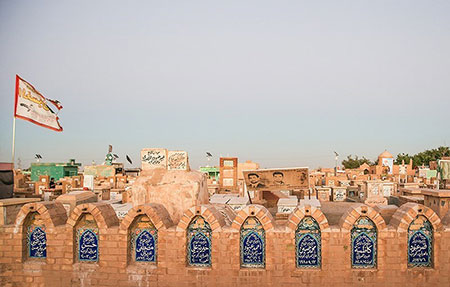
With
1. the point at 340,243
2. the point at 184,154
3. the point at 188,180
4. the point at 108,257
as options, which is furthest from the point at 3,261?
the point at 340,243

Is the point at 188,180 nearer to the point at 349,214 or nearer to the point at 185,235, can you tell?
the point at 185,235

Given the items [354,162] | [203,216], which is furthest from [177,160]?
[354,162]

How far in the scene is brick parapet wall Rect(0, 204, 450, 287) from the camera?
6262mm

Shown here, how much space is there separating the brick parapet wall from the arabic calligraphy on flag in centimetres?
483

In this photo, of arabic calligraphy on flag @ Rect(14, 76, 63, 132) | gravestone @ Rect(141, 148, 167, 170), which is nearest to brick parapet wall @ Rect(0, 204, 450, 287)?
gravestone @ Rect(141, 148, 167, 170)

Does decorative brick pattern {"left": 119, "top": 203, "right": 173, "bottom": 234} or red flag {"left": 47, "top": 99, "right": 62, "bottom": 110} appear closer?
decorative brick pattern {"left": 119, "top": 203, "right": 173, "bottom": 234}

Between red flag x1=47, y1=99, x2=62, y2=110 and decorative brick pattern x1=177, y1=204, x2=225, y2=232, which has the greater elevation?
red flag x1=47, y1=99, x2=62, y2=110

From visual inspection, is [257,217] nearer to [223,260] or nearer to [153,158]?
[223,260]

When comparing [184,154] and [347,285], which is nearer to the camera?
[347,285]

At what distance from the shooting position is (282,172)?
13.9 meters

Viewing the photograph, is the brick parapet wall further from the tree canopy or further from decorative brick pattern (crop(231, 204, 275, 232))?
the tree canopy

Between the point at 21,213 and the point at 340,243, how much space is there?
19.0 feet

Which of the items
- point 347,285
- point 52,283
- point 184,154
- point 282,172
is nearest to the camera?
point 347,285

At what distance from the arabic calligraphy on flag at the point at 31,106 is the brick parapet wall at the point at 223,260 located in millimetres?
4834
